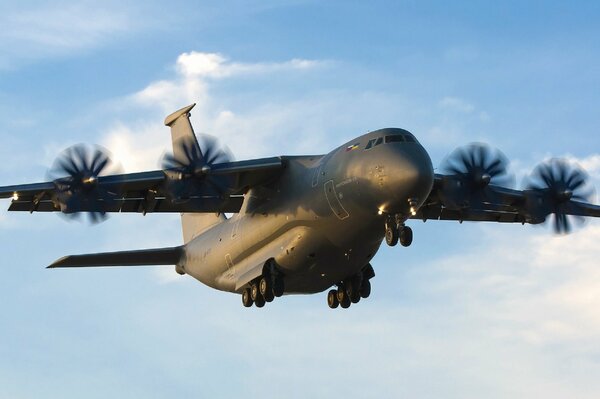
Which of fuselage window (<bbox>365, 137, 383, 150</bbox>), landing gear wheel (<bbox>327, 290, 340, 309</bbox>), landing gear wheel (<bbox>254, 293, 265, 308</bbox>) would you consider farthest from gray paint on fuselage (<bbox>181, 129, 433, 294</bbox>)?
landing gear wheel (<bbox>327, 290, 340, 309</bbox>)

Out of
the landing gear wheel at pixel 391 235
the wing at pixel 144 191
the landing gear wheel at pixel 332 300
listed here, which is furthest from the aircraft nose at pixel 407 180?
the landing gear wheel at pixel 332 300

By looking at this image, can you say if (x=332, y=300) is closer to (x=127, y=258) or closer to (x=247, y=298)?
(x=247, y=298)

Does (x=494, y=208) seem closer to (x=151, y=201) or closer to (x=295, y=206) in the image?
(x=295, y=206)

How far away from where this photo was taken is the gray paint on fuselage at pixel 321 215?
101 ft

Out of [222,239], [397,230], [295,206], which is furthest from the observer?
[222,239]

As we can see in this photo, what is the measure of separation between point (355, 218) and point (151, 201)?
20.0ft

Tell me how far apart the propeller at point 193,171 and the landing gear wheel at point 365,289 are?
5.28 m

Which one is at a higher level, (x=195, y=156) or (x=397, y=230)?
(x=195, y=156)

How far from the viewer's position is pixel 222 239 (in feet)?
118

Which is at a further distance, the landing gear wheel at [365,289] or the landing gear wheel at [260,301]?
the landing gear wheel at [365,289]

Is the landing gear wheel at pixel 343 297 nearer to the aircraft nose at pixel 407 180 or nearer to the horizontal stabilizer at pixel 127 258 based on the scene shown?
the aircraft nose at pixel 407 180

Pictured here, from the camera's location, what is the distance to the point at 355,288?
35375mm

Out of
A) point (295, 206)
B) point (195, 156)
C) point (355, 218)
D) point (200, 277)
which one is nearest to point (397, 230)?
point (355, 218)

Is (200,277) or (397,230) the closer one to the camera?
(397,230)
